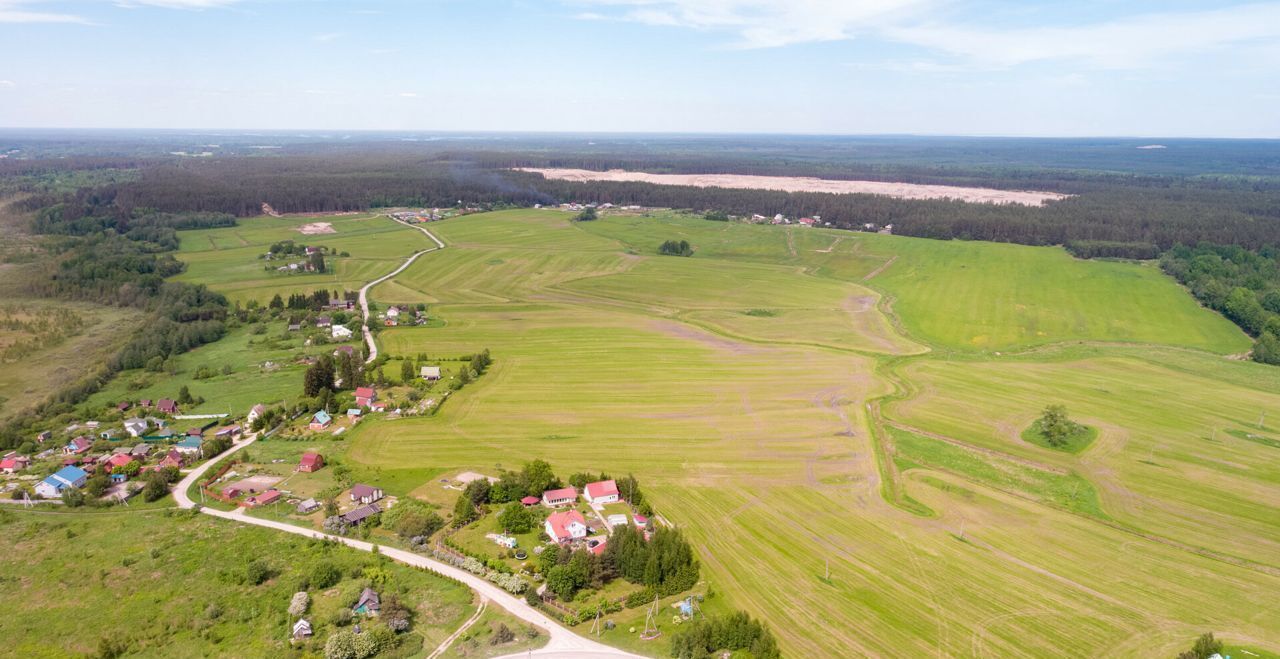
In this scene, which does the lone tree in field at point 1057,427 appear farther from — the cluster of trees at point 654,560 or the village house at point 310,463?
the village house at point 310,463

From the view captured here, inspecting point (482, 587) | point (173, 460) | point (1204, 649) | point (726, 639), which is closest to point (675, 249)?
point (173, 460)

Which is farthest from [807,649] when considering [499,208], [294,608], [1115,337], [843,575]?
[499,208]

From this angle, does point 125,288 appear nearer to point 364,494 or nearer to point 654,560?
point 364,494

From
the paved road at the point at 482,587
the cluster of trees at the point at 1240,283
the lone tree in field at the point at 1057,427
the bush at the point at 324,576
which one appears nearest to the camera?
the paved road at the point at 482,587

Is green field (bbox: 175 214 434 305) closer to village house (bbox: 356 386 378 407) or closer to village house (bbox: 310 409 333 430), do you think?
village house (bbox: 356 386 378 407)

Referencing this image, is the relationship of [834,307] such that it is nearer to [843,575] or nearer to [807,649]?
[843,575]

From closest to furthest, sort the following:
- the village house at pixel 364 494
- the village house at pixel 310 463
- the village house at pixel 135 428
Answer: the village house at pixel 364 494, the village house at pixel 310 463, the village house at pixel 135 428

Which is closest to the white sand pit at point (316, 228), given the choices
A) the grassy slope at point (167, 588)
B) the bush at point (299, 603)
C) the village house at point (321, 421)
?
the village house at point (321, 421)
